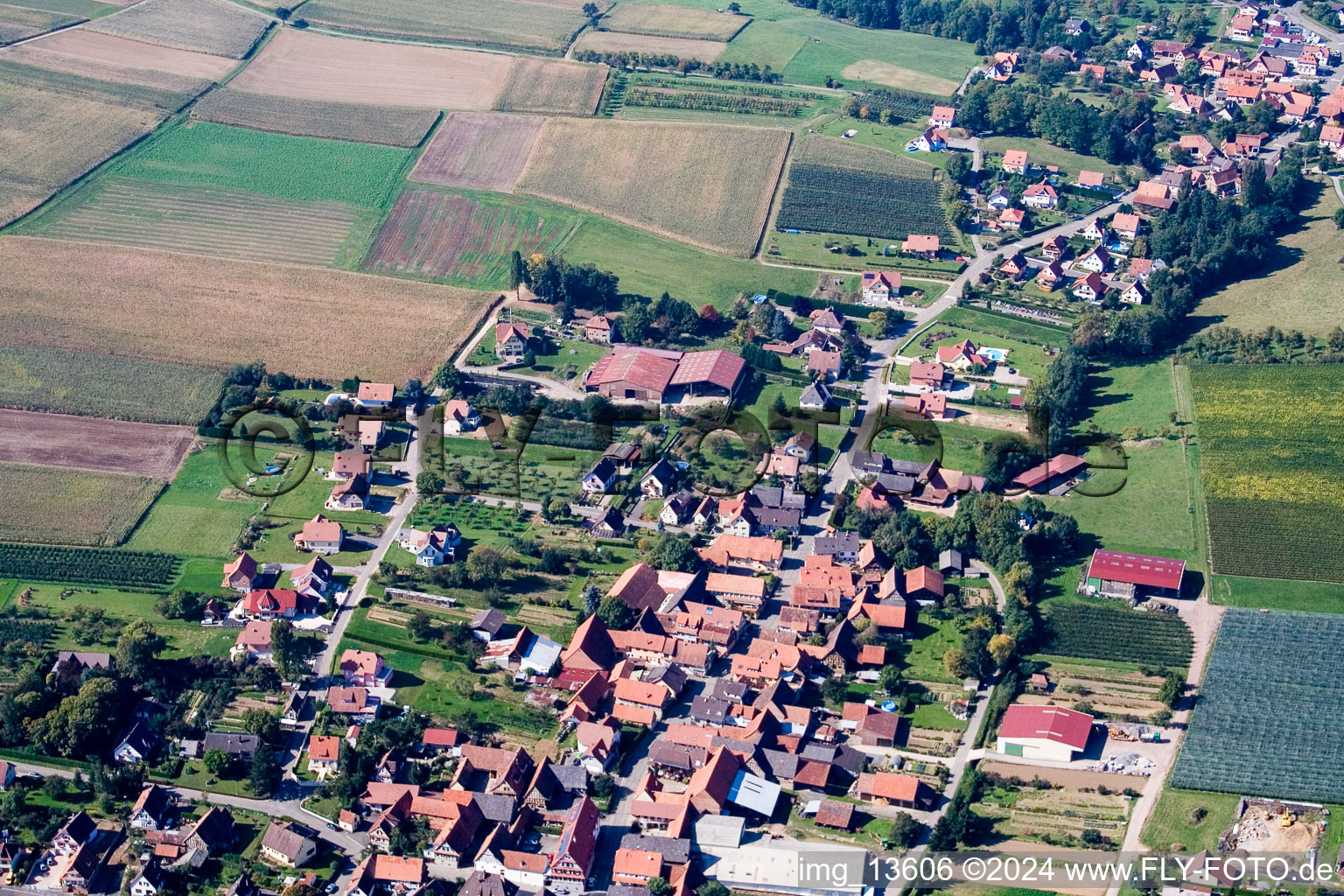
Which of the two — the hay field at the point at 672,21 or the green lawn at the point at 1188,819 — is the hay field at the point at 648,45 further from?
the green lawn at the point at 1188,819

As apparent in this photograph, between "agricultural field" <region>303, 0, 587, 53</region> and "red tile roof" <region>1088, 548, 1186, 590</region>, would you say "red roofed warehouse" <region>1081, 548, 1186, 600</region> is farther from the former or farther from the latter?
"agricultural field" <region>303, 0, 587, 53</region>

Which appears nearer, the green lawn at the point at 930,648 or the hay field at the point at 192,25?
the green lawn at the point at 930,648

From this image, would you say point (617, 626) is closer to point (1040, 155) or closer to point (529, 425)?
point (529, 425)

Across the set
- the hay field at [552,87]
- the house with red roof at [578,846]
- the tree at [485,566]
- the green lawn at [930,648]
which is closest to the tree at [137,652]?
the tree at [485,566]

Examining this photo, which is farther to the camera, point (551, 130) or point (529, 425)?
point (551, 130)

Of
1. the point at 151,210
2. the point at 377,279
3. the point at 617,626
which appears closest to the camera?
the point at 617,626

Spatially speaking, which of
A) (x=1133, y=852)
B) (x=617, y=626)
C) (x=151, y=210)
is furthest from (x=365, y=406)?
(x=1133, y=852)

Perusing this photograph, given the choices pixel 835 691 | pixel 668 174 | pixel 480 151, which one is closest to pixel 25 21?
pixel 480 151
